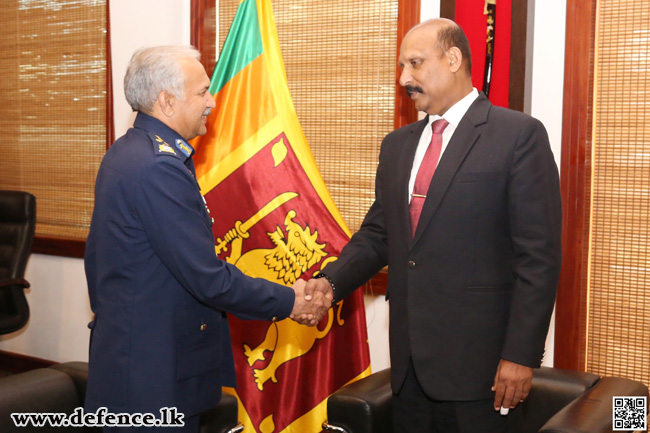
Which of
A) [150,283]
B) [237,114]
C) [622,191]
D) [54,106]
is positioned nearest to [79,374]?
[150,283]

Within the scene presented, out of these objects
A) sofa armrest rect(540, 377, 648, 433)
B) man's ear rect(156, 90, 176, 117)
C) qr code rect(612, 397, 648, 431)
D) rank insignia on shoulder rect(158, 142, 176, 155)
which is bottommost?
qr code rect(612, 397, 648, 431)

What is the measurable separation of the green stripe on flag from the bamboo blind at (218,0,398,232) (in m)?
0.60

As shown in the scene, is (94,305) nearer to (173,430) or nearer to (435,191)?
(173,430)

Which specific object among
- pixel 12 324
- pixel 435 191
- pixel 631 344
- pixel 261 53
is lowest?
pixel 12 324

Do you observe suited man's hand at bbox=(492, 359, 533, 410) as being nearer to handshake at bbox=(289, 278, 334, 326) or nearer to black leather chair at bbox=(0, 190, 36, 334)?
handshake at bbox=(289, 278, 334, 326)

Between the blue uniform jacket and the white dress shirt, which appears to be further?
the white dress shirt

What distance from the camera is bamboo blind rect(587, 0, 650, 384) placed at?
2.53 metres

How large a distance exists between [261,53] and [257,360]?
1251mm

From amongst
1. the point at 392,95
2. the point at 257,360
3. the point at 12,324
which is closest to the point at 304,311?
the point at 257,360

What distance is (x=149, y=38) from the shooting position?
12.2 ft

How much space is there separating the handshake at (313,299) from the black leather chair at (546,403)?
29cm

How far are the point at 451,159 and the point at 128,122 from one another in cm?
265

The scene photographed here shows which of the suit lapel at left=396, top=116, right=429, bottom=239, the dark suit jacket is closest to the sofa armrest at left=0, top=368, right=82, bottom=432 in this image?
the dark suit jacket

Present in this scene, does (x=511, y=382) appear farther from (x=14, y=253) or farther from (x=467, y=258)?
(x=14, y=253)
